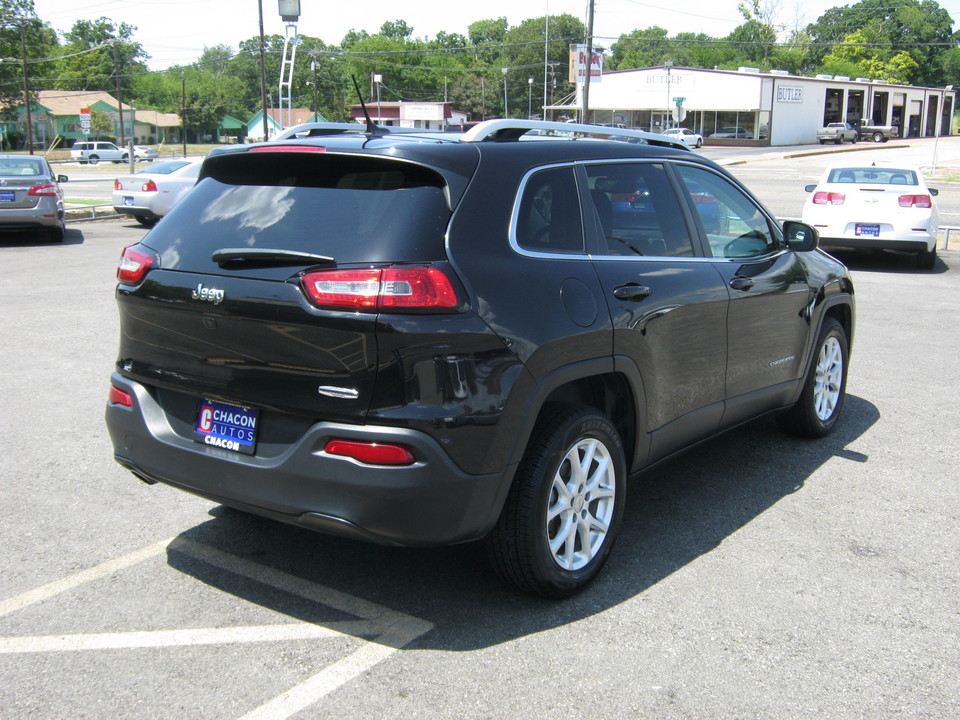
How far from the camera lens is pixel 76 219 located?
22969 millimetres

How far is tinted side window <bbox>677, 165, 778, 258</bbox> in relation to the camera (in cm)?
497

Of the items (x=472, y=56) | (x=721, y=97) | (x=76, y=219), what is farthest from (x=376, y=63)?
(x=76, y=219)

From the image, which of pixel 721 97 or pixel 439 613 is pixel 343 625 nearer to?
pixel 439 613

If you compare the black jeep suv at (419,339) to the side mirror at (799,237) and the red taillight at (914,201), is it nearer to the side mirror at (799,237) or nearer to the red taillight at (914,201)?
the side mirror at (799,237)

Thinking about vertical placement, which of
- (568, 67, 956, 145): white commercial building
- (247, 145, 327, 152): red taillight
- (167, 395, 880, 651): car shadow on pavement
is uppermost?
(568, 67, 956, 145): white commercial building

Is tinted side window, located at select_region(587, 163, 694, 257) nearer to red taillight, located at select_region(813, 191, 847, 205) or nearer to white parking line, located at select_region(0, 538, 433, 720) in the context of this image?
white parking line, located at select_region(0, 538, 433, 720)

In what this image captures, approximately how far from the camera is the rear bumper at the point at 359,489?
3.33 meters

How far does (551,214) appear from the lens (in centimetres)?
398

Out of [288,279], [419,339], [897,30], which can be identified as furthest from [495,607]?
[897,30]

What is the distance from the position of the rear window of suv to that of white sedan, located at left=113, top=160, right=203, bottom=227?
1709 centimetres

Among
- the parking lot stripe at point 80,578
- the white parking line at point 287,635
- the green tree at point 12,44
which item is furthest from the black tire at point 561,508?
the green tree at point 12,44

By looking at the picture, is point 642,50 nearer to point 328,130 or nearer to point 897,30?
point 897,30

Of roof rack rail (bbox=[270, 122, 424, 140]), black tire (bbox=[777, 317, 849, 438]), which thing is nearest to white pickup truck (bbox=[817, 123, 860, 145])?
black tire (bbox=[777, 317, 849, 438])

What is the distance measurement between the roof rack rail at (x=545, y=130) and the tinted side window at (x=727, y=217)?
240 mm
